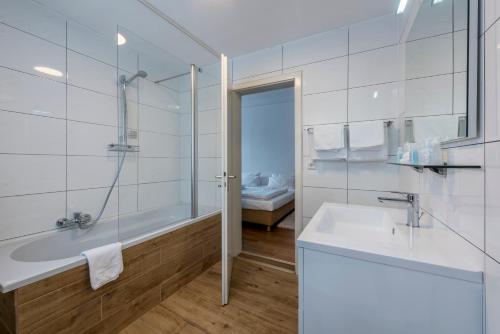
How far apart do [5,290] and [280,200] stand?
3.01 m

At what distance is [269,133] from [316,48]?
3.17 metres

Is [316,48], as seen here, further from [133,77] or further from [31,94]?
[31,94]

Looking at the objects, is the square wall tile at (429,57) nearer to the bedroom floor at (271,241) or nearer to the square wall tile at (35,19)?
the bedroom floor at (271,241)

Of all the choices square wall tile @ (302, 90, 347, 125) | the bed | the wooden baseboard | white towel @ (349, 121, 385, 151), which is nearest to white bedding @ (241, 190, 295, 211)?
the bed

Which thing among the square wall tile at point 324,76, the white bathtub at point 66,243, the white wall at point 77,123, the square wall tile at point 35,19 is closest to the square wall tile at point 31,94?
the white wall at point 77,123

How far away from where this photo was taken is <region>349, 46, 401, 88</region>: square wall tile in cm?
164

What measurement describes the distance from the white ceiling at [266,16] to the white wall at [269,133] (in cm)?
269

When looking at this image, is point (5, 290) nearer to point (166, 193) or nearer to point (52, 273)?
point (52, 273)

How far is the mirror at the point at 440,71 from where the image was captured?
0.68 metres

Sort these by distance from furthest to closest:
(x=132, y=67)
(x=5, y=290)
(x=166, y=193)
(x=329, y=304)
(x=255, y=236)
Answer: (x=255, y=236) → (x=166, y=193) → (x=132, y=67) → (x=5, y=290) → (x=329, y=304)

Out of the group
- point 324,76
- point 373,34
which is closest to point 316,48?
point 324,76

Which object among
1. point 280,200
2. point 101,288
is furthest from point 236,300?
point 280,200

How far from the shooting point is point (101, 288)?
1.21m

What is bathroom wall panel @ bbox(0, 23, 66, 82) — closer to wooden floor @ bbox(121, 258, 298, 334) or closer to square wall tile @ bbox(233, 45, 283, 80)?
square wall tile @ bbox(233, 45, 283, 80)
